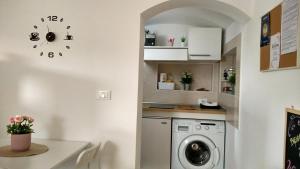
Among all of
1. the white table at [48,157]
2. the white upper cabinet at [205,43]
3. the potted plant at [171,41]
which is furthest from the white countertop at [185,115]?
the white table at [48,157]

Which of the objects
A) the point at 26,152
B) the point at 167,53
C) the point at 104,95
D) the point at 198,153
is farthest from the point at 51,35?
the point at 198,153

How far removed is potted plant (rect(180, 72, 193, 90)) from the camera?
405 cm

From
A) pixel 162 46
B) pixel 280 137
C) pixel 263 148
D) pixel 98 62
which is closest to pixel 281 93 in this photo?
pixel 280 137

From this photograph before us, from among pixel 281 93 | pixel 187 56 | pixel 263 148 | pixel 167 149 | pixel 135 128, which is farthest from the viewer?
pixel 187 56

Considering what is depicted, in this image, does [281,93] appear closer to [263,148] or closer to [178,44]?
[263,148]

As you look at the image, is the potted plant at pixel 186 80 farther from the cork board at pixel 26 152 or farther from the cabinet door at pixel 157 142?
the cork board at pixel 26 152

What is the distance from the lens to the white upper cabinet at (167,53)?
3.64m

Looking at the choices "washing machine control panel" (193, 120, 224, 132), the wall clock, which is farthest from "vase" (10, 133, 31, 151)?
"washing machine control panel" (193, 120, 224, 132)

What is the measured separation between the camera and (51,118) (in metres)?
2.31

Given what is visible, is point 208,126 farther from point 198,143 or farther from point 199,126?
point 198,143

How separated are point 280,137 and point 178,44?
273 centimetres

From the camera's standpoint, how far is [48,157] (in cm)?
171

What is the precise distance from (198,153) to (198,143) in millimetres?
186

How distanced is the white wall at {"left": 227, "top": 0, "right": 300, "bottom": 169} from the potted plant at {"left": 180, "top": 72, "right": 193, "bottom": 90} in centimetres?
171
